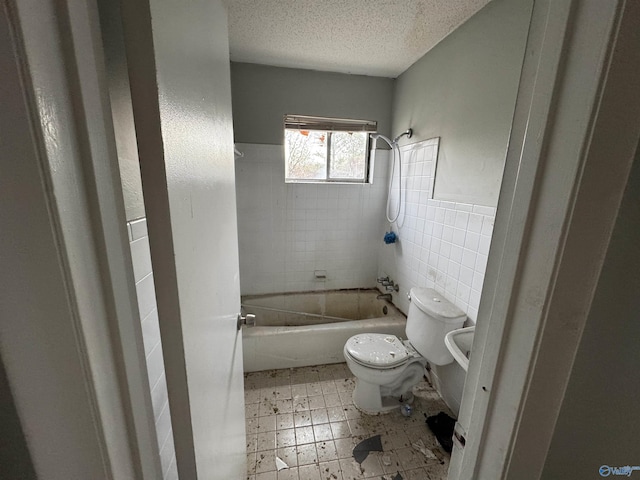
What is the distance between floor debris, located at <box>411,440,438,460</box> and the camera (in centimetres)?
135

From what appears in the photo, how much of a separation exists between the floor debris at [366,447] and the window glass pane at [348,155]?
1989 mm

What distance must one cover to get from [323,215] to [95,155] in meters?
2.11

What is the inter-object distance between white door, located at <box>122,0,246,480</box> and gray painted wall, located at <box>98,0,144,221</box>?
0.30 feet

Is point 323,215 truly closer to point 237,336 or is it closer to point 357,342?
point 357,342

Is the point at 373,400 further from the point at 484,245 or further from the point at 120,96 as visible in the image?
the point at 120,96

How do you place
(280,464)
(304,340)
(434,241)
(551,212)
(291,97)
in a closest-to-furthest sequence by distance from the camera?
(551,212) < (280,464) < (434,241) < (304,340) < (291,97)

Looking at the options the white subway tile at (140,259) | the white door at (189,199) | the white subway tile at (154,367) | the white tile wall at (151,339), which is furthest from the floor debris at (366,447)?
the white subway tile at (140,259)

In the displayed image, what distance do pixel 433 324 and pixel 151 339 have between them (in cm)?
137

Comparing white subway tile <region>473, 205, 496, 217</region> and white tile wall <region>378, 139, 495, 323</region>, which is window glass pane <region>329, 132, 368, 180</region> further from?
white subway tile <region>473, 205, 496, 217</region>

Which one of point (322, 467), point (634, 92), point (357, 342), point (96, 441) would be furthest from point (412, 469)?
point (634, 92)

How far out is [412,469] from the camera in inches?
50.5

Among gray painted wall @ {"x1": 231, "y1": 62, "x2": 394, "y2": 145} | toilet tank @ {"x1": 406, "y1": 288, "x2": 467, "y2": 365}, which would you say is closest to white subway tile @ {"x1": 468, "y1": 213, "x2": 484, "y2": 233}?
toilet tank @ {"x1": 406, "y1": 288, "x2": 467, "y2": 365}

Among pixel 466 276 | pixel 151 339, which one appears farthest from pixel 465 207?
pixel 151 339

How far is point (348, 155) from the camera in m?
2.40
